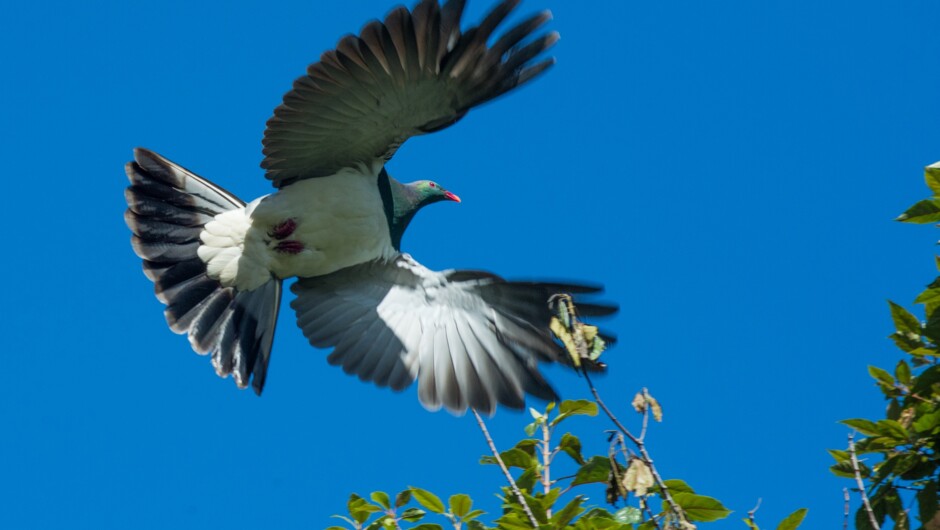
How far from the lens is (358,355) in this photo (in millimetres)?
7000

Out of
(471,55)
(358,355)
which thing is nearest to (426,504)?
(471,55)

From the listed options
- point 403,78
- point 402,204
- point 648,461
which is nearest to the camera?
point 648,461

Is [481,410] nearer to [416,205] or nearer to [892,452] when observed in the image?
[416,205]

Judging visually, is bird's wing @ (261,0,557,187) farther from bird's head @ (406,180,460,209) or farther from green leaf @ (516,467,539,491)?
green leaf @ (516,467,539,491)

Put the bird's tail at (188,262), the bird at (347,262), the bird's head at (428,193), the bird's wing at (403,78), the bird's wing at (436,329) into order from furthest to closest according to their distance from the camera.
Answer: the bird's head at (428,193) < the bird's tail at (188,262) < the bird's wing at (436,329) < the bird at (347,262) < the bird's wing at (403,78)

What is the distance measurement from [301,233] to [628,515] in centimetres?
377

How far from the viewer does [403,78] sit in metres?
5.93

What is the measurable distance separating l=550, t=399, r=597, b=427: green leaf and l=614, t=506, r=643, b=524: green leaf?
71 cm

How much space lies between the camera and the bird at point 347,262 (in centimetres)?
616

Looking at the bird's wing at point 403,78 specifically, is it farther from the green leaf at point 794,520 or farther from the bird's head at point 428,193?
the green leaf at point 794,520

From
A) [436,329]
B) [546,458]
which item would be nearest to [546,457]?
[546,458]

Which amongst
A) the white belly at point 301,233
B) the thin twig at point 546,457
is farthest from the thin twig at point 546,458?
the white belly at point 301,233

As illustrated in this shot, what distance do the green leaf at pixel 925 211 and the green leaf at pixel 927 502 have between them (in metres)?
0.94

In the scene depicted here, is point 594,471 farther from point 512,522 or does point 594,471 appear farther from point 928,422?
point 928,422
